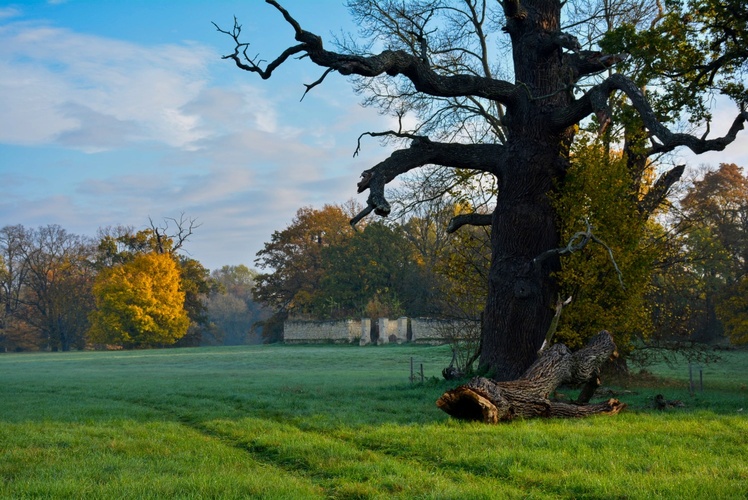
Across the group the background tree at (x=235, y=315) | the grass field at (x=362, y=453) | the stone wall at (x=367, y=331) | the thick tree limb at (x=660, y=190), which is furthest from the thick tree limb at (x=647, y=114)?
the background tree at (x=235, y=315)

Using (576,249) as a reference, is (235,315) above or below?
below

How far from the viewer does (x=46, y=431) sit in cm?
987

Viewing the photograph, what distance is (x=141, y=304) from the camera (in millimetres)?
66250

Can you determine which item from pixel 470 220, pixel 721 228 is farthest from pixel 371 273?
pixel 470 220

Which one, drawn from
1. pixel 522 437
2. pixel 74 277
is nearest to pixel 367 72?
pixel 522 437

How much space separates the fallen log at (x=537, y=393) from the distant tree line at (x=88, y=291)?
59.7 m

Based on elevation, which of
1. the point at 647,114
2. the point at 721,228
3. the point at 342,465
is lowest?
the point at 342,465

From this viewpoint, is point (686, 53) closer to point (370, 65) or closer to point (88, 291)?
point (370, 65)

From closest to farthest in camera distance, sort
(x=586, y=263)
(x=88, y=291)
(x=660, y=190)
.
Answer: (x=586, y=263)
(x=660, y=190)
(x=88, y=291)

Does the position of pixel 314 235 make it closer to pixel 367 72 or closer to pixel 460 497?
pixel 367 72

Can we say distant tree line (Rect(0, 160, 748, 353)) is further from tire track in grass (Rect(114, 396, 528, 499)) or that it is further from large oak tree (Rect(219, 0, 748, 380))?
tire track in grass (Rect(114, 396, 528, 499))

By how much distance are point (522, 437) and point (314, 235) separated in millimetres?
65719

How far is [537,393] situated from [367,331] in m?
47.0

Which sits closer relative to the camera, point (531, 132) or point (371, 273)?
point (531, 132)
